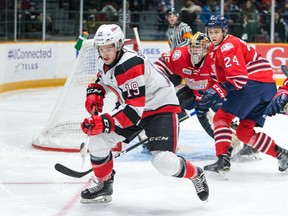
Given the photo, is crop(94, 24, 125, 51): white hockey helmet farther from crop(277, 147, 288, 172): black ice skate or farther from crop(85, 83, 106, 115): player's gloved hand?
crop(277, 147, 288, 172): black ice skate

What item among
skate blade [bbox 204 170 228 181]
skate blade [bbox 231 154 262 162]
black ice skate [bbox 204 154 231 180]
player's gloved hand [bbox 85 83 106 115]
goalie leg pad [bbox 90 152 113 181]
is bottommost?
skate blade [bbox 231 154 262 162]

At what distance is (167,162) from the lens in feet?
12.5

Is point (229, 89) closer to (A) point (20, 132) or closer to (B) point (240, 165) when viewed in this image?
(B) point (240, 165)

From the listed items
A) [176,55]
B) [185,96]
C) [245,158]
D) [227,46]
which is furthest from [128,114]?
[245,158]

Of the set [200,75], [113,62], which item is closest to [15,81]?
[200,75]

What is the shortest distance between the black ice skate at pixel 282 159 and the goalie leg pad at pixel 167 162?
1.22 m

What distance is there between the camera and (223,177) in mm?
4746

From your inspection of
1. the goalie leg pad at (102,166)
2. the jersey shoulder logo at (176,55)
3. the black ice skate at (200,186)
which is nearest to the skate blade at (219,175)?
the black ice skate at (200,186)

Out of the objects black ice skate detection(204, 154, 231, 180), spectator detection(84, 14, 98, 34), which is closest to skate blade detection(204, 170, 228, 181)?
black ice skate detection(204, 154, 231, 180)

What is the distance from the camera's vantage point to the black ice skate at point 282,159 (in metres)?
4.87

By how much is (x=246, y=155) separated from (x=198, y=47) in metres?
0.90

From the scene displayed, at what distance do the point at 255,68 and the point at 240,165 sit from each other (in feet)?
2.64

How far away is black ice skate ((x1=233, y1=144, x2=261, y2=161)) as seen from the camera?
542cm

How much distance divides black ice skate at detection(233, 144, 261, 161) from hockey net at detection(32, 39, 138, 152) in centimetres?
111
